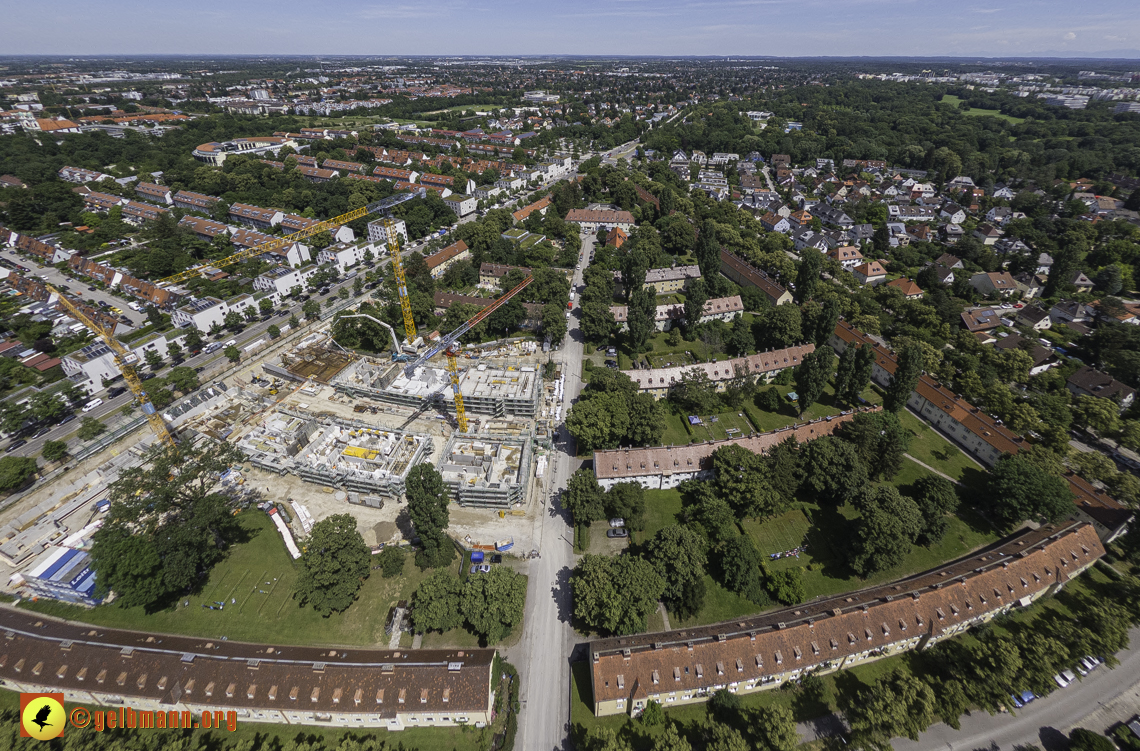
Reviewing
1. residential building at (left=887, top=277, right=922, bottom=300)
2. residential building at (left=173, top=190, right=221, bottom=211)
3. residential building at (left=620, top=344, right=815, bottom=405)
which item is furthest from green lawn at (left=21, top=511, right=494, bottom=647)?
residential building at (left=173, top=190, right=221, bottom=211)

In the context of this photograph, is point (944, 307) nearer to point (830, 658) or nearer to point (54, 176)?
point (830, 658)

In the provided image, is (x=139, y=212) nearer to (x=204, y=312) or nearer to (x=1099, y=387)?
(x=204, y=312)

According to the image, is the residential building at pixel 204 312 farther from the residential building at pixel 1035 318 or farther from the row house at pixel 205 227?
the residential building at pixel 1035 318

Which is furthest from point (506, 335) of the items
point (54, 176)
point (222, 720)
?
point (54, 176)

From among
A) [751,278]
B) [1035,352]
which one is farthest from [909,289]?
[751,278]

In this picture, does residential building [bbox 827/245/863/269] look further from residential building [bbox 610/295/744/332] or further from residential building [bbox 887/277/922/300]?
residential building [bbox 610/295/744/332]

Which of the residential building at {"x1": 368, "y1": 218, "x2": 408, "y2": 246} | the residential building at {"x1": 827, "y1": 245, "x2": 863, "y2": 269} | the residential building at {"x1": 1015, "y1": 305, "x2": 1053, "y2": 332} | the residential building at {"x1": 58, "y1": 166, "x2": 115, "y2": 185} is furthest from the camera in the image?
the residential building at {"x1": 58, "y1": 166, "x2": 115, "y2": 185}
